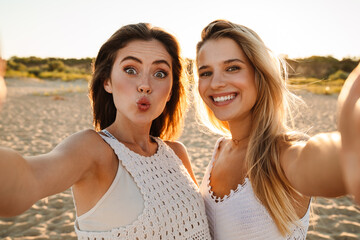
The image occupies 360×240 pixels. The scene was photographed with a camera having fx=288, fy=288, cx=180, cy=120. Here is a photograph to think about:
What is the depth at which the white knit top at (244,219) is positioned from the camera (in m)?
1.76

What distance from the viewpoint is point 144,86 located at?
194 centimetres

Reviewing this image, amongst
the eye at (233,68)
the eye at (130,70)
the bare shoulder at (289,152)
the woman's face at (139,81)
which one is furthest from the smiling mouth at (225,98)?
the eye at (130,70)

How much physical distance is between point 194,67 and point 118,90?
101 cm

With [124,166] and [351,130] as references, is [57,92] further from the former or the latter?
[351,130]

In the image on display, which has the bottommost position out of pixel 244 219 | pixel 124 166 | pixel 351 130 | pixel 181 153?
pixel 244 219

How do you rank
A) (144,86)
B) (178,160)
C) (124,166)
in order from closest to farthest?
1. (124,166)
2. (144,86)
3. (178,160)

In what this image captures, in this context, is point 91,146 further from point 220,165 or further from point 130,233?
point 220,165

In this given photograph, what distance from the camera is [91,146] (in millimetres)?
1644

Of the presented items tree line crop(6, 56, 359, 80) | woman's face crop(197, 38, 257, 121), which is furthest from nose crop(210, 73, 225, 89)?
tree line crop(6, 56, 359, 80)

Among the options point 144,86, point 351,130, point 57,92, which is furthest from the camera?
point 57,92

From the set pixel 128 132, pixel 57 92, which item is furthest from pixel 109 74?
pixel 57 92

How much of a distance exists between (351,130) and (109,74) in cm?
180

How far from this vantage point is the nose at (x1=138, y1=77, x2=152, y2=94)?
1942 millimetres

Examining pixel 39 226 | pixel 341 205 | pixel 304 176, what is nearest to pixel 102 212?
pixel 304 176
